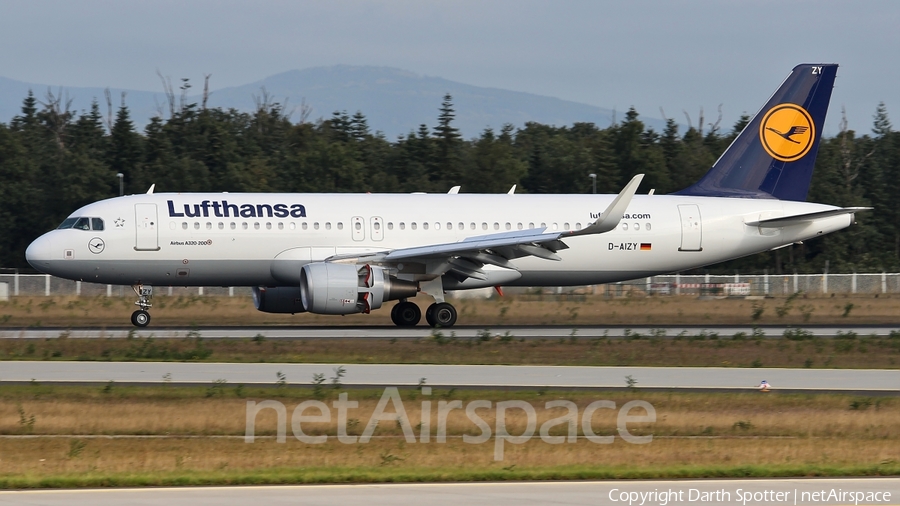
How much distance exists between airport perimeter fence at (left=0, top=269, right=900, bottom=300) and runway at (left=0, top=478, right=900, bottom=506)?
3335 centimetres

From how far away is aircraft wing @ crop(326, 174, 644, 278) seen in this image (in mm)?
26781

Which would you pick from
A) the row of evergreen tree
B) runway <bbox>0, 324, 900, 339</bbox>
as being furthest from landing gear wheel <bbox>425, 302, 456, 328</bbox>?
the row of evergreen tree

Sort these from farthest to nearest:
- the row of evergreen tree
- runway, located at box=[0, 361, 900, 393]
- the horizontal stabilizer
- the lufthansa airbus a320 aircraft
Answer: the row of evergreen tree → the horizontal stabilizer → the lufthansa airbus a320 aircraft → runway, located at box=[0, 361, 900, 393]

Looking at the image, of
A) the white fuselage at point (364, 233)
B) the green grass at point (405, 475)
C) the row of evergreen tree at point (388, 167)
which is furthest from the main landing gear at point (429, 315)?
the row of evergreen tree at point (388, 167)

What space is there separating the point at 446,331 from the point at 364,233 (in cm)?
375

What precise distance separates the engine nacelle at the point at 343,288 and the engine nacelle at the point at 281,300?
1.56 metres

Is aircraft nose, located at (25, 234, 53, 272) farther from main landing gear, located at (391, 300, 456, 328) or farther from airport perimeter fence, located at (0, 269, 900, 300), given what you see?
airport perimeter fence, located at (0, 269, 900, 300)

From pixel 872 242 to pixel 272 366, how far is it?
5574 cm

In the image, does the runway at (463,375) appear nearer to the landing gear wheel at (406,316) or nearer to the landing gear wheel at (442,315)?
the landing gear wheel at (442,315)

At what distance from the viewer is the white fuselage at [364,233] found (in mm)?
28438

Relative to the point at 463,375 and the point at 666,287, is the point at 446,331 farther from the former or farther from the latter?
the point at 666,287

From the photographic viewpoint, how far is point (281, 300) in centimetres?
2922

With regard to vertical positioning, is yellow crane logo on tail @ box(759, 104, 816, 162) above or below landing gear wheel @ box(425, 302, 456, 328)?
above

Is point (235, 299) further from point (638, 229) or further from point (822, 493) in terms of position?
point (822, 493)
